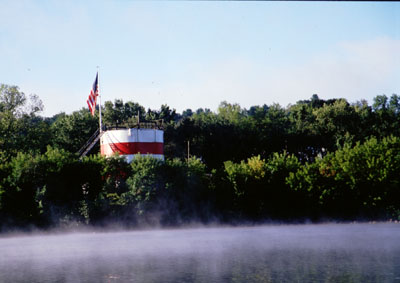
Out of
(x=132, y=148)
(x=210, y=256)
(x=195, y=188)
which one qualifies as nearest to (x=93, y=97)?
(x=132, y=148)

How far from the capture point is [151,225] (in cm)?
4747

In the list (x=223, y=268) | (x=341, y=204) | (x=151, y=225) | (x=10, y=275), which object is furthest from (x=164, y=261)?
(x=341, y=204)

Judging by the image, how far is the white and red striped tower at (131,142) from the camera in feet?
184

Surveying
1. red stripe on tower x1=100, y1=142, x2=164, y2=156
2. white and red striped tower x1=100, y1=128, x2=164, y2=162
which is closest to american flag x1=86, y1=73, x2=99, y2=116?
white and red striped tower x1=100, y1=128, x2=164, y2=162

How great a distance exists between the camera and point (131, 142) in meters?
56.0

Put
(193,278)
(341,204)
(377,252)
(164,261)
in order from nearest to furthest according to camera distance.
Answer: (193,278) → (164,261) → (377,252) → (341,204)

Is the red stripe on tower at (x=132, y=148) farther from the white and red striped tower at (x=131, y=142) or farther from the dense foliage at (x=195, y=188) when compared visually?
the dense foliage at (x=195, y=188)

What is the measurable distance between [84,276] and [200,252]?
370 inches

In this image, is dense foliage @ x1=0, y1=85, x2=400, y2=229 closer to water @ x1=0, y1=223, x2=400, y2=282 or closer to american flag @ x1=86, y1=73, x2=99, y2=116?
water @ x1=0, y1=223, x2=400, y2=282

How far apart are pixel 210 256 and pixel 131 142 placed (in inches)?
1088

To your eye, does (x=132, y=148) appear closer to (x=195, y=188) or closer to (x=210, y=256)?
(x=195, y=188)

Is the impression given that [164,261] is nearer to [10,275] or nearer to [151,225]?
[10,275]

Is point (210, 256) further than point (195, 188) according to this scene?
No

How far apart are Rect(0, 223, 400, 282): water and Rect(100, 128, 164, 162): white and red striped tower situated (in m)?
12.3
